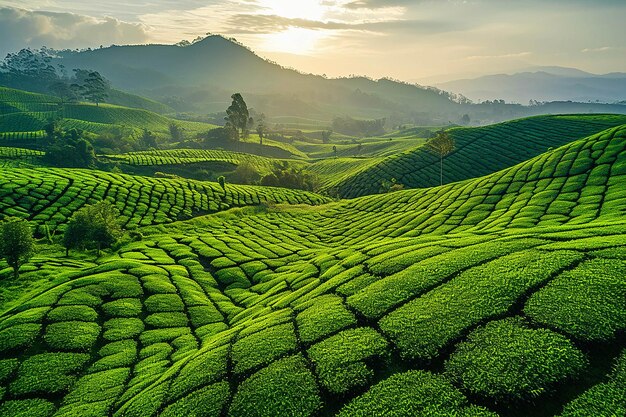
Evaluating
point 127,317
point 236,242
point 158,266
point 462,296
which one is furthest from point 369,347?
point 236,242

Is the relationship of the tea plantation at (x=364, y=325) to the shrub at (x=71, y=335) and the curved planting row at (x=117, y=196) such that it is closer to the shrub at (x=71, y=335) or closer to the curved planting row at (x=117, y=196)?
the shrub at (x=71, y=335)

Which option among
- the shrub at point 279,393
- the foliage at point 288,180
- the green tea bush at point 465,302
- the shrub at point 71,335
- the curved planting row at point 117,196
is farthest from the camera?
the foliage at point 288,180

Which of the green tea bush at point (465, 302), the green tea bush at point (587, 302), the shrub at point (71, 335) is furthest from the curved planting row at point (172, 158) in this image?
the green tea bush at point (587, 302)

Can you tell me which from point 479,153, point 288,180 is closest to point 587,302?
point 479,153

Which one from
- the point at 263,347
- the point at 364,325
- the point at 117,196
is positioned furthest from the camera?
the point at 117,196

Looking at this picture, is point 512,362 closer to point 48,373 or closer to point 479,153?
point 48,373
